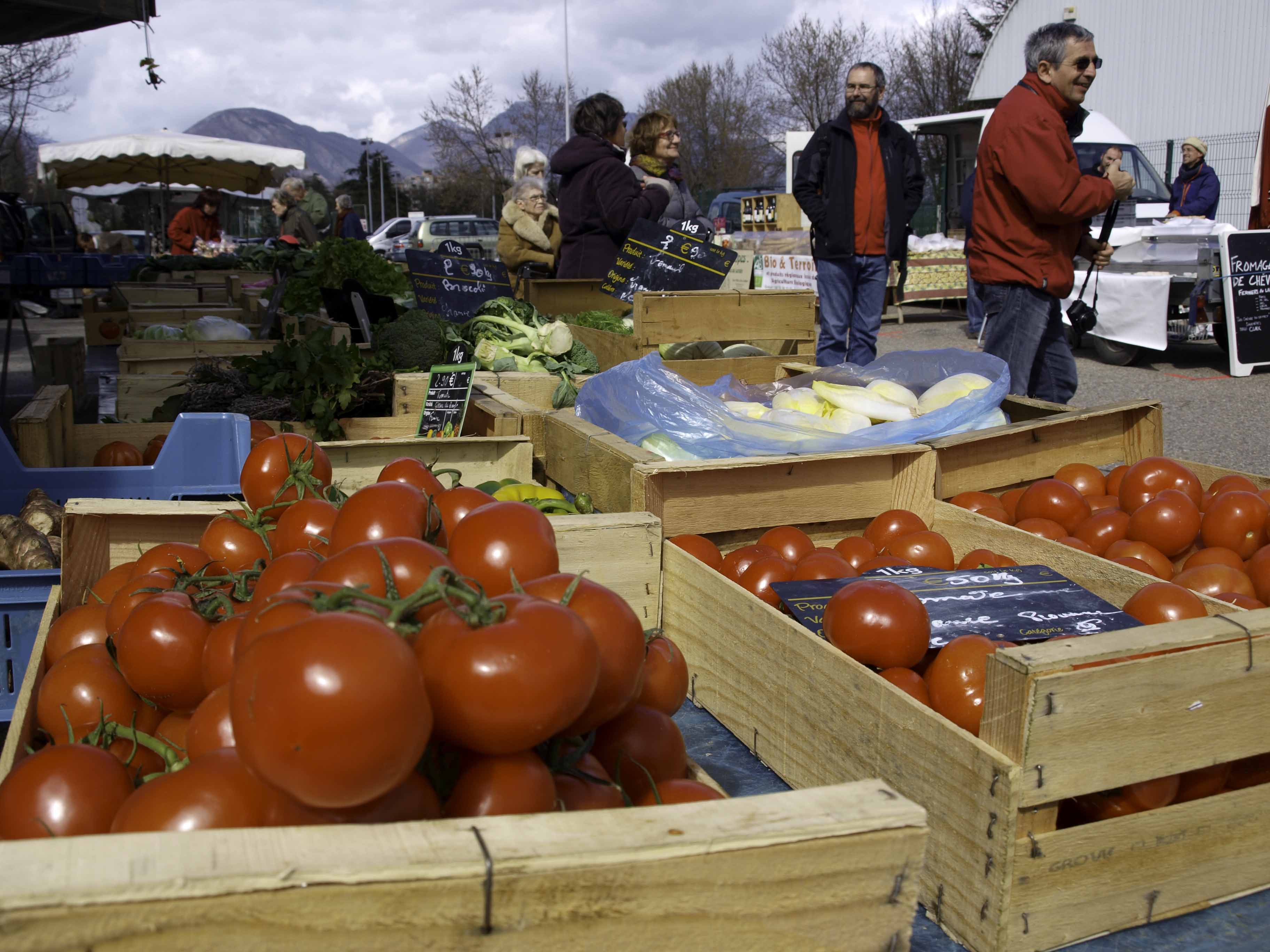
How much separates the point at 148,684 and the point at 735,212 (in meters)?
22.2

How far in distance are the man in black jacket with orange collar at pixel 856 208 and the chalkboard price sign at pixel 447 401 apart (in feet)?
10.8

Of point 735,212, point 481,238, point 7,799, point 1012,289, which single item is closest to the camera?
point 7,799

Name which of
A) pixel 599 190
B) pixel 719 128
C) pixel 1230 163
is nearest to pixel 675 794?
pixel 599 190

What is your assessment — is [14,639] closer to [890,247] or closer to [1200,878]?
[1200,878]

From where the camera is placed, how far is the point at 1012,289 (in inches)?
189

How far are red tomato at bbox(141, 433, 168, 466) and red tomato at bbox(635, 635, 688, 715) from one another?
2.85 m

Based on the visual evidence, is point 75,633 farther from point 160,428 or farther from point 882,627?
point 160,428

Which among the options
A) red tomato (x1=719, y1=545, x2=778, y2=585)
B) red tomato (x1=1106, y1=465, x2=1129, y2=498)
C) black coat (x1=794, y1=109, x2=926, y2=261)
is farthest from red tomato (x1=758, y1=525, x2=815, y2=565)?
black coat (x1=794, y1=109, x2=926, y2=261)

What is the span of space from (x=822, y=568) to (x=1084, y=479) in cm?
147

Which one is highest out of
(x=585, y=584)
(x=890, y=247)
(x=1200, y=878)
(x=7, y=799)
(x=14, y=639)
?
(x=890, y=247)

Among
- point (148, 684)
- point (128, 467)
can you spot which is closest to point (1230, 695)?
point (148, 684)

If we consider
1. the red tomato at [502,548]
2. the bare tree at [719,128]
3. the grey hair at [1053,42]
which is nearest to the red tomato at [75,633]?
the red tomato at [502,548]

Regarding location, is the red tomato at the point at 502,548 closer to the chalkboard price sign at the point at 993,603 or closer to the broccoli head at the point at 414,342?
the chalkboard price sign at the point at 993,603

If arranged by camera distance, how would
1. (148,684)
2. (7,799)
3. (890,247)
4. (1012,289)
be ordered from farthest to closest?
(890,247) → (1012,289) → (148,684) → (7,799)
